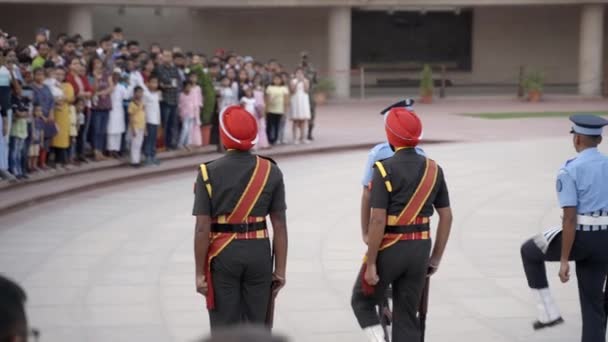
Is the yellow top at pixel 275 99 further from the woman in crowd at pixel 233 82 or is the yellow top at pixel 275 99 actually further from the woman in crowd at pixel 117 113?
the woman in crowd at pixel 117 113

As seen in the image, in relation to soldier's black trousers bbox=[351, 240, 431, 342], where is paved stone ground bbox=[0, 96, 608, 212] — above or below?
below

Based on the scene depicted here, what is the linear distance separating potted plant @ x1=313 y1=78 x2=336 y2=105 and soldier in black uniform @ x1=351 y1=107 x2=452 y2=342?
27129 mm

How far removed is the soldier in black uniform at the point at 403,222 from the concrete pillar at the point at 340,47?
2782cm

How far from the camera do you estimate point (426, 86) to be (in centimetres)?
3450

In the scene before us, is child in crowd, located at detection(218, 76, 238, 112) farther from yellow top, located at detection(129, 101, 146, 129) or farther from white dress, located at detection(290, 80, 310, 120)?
yellow top, located at detection(129, 101, 146, 129)

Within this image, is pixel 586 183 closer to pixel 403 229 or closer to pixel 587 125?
pixel 587 125

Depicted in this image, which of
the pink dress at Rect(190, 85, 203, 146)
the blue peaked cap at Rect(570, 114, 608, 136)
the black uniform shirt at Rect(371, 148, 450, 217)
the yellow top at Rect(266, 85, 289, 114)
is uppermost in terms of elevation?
the blue peaked cap at Rect(570, 114, 608, 136)

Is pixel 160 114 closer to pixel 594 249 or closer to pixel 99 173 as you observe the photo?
pixel 99 173


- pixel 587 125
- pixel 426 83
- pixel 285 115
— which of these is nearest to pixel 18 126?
pixel 285 115

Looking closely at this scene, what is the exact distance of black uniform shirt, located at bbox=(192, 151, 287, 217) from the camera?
6.39 m

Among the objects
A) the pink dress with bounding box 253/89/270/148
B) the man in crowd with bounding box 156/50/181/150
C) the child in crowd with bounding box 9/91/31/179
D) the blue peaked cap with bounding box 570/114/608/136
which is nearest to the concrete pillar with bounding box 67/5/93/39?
the pink dress with bounding box 253/89/270/148

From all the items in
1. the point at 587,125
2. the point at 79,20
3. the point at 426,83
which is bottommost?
the point at 426,83

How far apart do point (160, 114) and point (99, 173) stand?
80.5 inches

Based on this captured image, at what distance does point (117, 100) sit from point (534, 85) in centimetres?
2032
